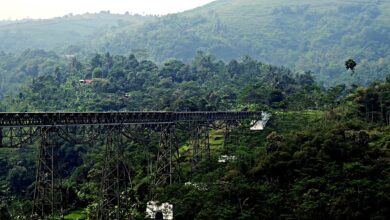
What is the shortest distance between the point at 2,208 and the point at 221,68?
123084 mm

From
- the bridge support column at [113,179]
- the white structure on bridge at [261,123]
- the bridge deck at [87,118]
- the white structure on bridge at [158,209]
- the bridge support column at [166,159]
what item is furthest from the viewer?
the white structure on bridge at [261,123]

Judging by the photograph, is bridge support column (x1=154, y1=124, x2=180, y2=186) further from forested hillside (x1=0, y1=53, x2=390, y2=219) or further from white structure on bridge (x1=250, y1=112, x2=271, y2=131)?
white structure on bridge (x1=250, y1=112, x2=271, y2=131)

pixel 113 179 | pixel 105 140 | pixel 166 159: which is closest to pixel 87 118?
pixel 113 179

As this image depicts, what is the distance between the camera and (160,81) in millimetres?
155250

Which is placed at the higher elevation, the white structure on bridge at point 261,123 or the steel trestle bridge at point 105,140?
the steel trestle bridge at point 105,140

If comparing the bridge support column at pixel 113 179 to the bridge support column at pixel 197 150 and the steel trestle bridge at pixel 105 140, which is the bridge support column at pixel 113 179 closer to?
the steel trestle bridge at pixel 105 140

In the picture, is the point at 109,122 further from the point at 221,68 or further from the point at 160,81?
the point at 221,68

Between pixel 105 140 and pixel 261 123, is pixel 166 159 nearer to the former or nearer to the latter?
pixel 105 140

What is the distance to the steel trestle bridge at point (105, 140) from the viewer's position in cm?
4328

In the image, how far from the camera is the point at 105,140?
189ft

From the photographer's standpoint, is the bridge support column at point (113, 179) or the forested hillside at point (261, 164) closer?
the bridge support column at point (113, 179)

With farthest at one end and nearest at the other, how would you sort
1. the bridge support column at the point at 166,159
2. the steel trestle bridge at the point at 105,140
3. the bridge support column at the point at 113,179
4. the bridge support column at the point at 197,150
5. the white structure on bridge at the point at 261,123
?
the white structure on bridge at the point at 261,123 < the bridge support column at the point at 197,150 < the bridge support column at the point at 166,159 < the bridge support column at the point at 113,179 < the steel trestle bridge at the point at 105,140

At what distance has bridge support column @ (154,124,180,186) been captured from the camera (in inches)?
2475

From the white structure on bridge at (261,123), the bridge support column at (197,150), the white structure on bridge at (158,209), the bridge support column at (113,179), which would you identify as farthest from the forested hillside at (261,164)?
the bridge support column at (113,179)
